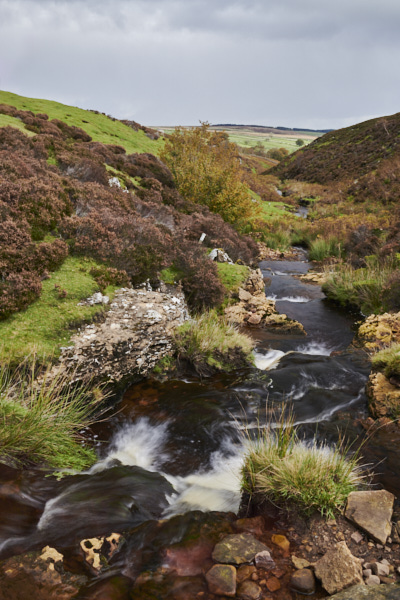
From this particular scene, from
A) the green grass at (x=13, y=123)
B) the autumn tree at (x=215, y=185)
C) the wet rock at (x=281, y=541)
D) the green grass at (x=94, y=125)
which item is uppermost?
the green grass at (x=94, y=125)

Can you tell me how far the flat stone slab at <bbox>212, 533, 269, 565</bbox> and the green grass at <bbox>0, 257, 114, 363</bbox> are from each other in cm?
403

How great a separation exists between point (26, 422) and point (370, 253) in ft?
60.0

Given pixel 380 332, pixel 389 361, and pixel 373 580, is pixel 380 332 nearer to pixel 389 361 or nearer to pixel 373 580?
pixel 389 361

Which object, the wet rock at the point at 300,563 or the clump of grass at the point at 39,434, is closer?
the wet rock at the point at 300,563

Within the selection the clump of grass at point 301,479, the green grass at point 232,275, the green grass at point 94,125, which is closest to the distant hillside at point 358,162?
the green grass at point 94,125

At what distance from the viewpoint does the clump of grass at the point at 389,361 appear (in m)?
7.64

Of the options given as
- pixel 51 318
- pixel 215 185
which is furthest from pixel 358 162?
pixel 51 318

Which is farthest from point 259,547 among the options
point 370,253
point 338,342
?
point 370,253

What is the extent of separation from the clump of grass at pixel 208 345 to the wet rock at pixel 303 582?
5360mm

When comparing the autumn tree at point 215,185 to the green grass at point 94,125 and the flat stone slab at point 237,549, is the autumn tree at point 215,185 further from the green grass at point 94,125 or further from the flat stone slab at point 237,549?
the flat stone slab at point 237,549

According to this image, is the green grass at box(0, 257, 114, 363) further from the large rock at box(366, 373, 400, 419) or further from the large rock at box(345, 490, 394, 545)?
the large rock at box(366, 373, 400, 419)

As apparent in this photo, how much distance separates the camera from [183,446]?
645 cm

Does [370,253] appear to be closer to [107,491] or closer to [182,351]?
[182,351]

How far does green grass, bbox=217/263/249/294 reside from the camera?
1372 cm
